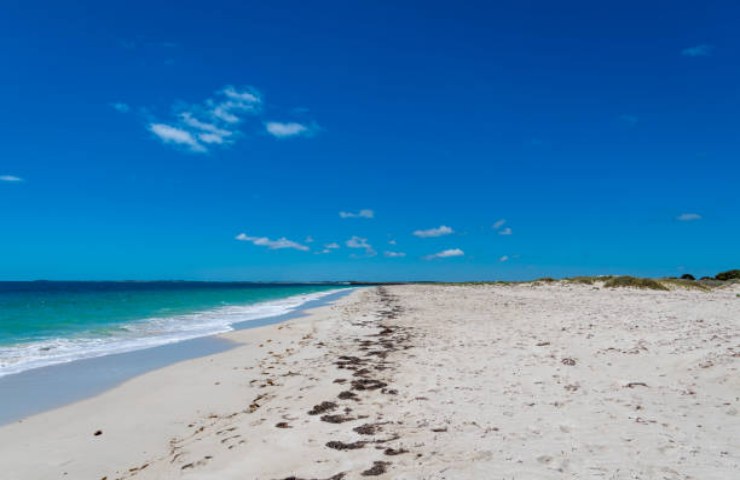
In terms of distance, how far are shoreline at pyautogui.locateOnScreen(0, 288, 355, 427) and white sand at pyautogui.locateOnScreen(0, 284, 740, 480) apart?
0.58 m

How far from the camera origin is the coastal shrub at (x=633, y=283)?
1511 inches

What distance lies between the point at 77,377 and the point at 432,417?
9448 mm

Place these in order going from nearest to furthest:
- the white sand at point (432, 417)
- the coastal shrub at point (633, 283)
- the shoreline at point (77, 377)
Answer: the white sand at point (432, 417) → the shoreline at point (77, 377) → the coastal shrub at point (633, 283)

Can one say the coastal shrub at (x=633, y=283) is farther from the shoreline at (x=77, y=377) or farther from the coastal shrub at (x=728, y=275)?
the shoreline at (x=77, y=377)

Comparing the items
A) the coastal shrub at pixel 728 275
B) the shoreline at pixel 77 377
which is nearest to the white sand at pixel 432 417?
the shoreline at pixel 77 377

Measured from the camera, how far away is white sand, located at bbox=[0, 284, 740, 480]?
5000 millimetres

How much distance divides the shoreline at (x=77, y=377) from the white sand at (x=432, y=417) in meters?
0.58

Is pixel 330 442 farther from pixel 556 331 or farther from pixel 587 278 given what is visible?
pixel 587 278

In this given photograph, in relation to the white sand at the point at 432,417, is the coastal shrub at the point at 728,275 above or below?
above

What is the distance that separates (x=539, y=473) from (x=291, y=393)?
5407 millimetres

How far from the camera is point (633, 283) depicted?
40.8 metres

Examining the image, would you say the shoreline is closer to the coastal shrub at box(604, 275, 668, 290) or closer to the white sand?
the white sand

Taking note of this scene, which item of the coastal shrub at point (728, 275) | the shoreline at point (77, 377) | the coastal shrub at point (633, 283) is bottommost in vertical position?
the shoreline at point (77, 377)

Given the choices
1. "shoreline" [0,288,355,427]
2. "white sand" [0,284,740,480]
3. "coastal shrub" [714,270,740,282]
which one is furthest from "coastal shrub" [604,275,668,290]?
"shoreline" [0,288,355,427]
